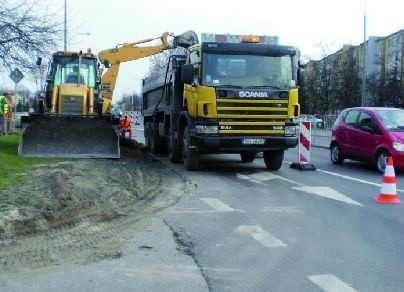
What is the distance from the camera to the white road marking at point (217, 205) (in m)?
8.86

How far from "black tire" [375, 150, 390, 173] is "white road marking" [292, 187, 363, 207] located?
3.61 m

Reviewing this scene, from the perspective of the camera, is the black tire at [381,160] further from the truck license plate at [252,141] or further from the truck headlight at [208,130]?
the truck headlight at [208,130]

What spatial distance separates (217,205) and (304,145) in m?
5.97

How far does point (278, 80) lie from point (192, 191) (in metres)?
3.99

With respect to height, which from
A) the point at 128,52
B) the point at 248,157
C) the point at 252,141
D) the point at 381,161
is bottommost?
the point at 248,157

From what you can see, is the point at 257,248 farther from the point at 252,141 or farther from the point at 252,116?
the point at 252,116

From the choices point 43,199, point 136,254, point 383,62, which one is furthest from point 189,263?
point 383,62

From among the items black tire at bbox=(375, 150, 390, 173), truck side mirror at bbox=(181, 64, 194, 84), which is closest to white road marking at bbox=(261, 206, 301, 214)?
truck side mirror at bbox=(181, 64, 194, 84)

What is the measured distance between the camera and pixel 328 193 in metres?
10.7

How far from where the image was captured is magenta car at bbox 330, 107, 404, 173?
1394 cm

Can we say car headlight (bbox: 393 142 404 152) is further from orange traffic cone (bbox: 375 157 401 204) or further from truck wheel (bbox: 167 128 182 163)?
truck wheel (bbox: 167 128 182 163)

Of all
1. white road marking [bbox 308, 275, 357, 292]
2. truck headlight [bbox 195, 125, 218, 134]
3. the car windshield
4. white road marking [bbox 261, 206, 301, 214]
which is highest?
the car windshield

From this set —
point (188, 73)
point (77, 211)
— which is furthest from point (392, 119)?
point (77, 211)

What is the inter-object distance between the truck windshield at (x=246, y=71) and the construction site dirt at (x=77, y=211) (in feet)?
8.30
